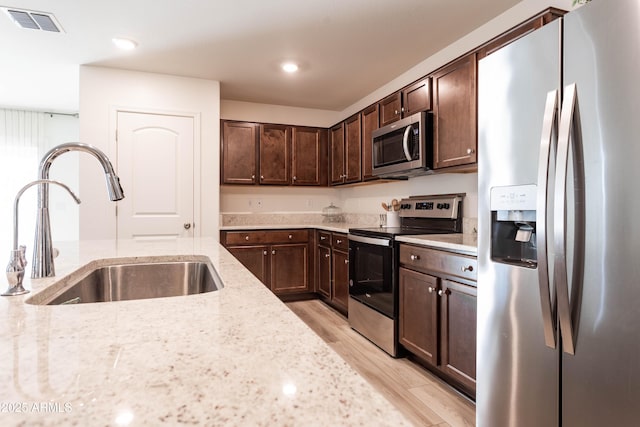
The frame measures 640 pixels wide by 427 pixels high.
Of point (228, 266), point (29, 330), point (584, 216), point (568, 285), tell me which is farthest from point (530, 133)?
point (29, 330)

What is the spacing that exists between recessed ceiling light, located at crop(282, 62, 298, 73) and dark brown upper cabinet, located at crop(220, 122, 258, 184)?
37.5 inches

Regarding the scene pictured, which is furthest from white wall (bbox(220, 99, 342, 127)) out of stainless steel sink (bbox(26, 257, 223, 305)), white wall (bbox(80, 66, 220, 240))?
stainless steel sink (bbox(26, 257, 223, 305))

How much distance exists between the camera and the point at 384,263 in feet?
8.82

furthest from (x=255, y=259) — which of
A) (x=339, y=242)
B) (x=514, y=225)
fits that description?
(x=514, y=225)

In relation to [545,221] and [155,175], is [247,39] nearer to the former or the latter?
[155,175]

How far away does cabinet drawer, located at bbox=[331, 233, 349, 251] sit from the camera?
3.45 meters

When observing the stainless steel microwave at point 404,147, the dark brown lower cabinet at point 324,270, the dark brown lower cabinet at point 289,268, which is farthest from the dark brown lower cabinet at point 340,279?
the stainless steel microwave at point 404,147

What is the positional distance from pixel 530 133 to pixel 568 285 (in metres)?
0.57

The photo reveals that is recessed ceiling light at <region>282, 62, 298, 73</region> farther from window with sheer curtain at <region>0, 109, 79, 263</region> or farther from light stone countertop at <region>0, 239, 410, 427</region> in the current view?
window with sheer curtain at <region>0, 109, 79, 263</region>

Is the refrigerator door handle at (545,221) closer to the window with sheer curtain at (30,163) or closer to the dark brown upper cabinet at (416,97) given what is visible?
the dark brown upper cabinet at (416,97)

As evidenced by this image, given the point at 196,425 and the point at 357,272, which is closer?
the point at 196,425

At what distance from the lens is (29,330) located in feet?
2.01

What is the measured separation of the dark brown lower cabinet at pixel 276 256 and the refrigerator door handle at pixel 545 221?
2990mm

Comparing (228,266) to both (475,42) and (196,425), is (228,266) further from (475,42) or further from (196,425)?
(475,42)
